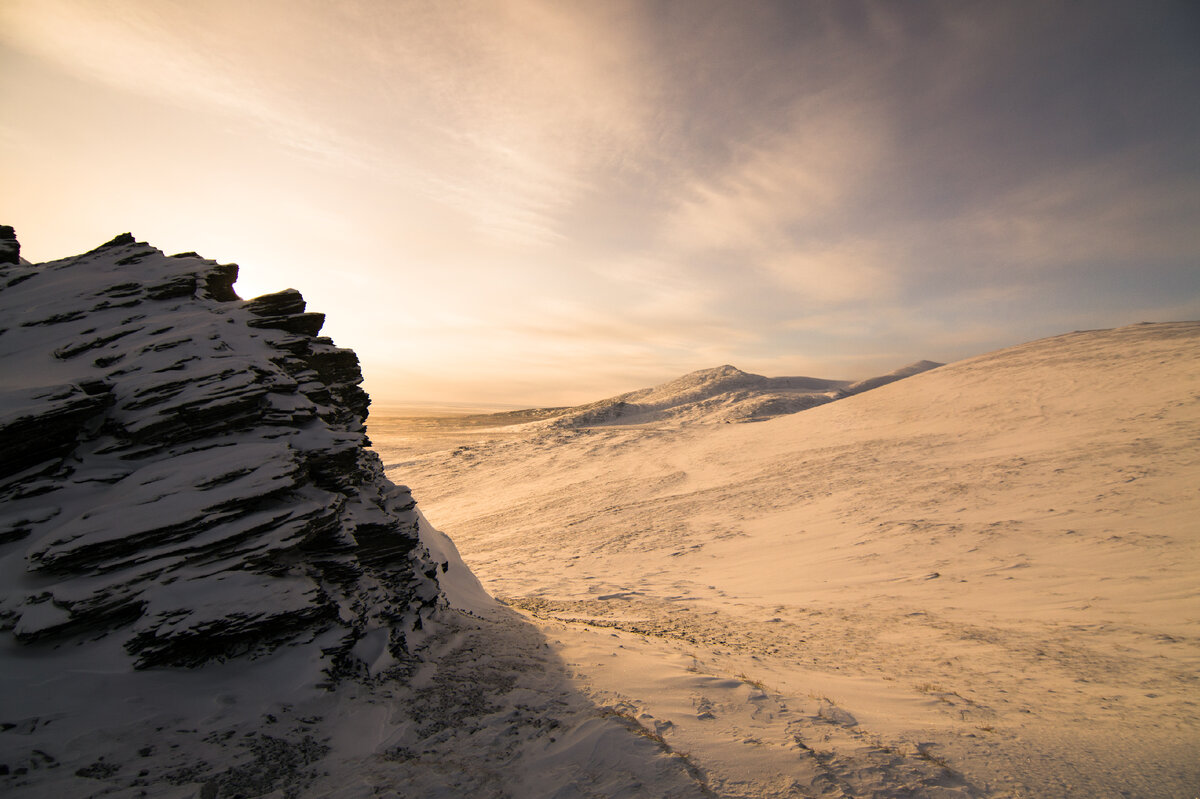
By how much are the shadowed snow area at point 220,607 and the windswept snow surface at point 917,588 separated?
4.04 ft

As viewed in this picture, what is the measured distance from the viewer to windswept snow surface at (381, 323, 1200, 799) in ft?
13.8

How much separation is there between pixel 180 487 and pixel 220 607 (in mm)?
1424

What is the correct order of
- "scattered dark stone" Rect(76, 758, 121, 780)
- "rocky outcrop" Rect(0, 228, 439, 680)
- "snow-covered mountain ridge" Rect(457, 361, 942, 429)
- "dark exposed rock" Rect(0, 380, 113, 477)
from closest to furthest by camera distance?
"scattered dark stone" Rect(76, 758, 121, 780) < "rocky outcrop" Rect(0, 228, 439, 680) < "dark exposed rock" Rect(0, 380, 113, 477) < "snow-covered mountain ridge" Rect(457, 361, 942, 429)

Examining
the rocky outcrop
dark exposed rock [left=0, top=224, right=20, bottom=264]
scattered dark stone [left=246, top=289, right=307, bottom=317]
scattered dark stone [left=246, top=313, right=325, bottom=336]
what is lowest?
the rocky outcrop

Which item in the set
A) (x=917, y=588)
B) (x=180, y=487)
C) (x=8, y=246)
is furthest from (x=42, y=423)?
(x=917, y=588)

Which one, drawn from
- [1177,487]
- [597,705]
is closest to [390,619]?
[597,705]

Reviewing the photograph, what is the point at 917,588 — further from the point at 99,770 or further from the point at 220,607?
the point at 99,770

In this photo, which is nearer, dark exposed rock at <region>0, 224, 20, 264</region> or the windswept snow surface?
the windswept snow surface

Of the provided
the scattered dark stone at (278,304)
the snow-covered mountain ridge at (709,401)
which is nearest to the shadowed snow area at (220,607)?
the scattered dark stone at (278,304)

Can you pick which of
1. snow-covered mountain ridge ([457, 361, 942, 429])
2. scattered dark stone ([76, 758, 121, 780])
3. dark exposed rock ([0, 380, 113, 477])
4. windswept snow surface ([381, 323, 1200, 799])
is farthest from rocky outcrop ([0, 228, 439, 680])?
snow-covered mountain ridge ([457, 361, 942, 429])

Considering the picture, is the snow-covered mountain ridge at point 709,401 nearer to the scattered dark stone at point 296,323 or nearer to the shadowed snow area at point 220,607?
the scattered dark stone at point 296,323

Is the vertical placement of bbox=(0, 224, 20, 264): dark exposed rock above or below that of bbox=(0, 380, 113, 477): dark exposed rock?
above

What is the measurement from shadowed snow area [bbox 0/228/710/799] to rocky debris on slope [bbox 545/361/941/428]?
87.5ft

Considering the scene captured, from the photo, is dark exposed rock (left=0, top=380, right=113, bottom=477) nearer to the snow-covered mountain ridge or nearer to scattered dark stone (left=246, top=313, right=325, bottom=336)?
scattered dark stone (left=246, top=313, right=325, bottom=336)
